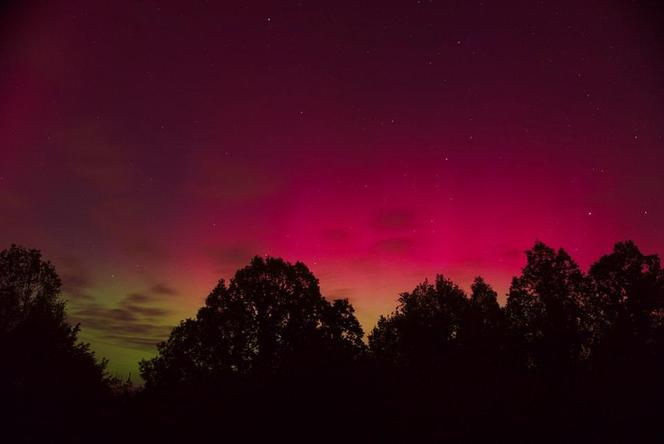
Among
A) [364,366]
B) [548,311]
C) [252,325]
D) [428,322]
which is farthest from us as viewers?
[428,322]

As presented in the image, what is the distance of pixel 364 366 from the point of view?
12.2m

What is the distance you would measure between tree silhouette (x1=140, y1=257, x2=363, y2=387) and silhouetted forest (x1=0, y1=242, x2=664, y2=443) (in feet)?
0.43

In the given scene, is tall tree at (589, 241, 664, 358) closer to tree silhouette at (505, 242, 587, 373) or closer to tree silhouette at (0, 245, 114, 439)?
tree silhouette at (505, 242, 587, 373)

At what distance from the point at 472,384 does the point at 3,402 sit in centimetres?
2166

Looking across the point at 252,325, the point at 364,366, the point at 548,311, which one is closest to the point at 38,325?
the point at 252,325

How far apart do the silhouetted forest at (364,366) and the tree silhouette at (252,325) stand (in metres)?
0.13

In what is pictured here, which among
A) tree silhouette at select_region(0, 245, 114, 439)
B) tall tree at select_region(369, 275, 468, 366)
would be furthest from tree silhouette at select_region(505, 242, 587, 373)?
tree silhouette at select_region(0, 245, 114, 439)

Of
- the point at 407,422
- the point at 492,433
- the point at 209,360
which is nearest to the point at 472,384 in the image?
the point at 492,433

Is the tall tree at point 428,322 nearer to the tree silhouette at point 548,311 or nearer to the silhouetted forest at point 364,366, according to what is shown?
the silhouetted forest at point 364,366

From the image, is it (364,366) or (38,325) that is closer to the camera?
(364,366)

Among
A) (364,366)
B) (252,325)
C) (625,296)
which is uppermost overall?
(625,296)

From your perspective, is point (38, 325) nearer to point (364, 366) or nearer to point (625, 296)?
point (364, 366)

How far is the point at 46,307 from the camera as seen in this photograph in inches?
1607

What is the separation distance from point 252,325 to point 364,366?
24.2 m
